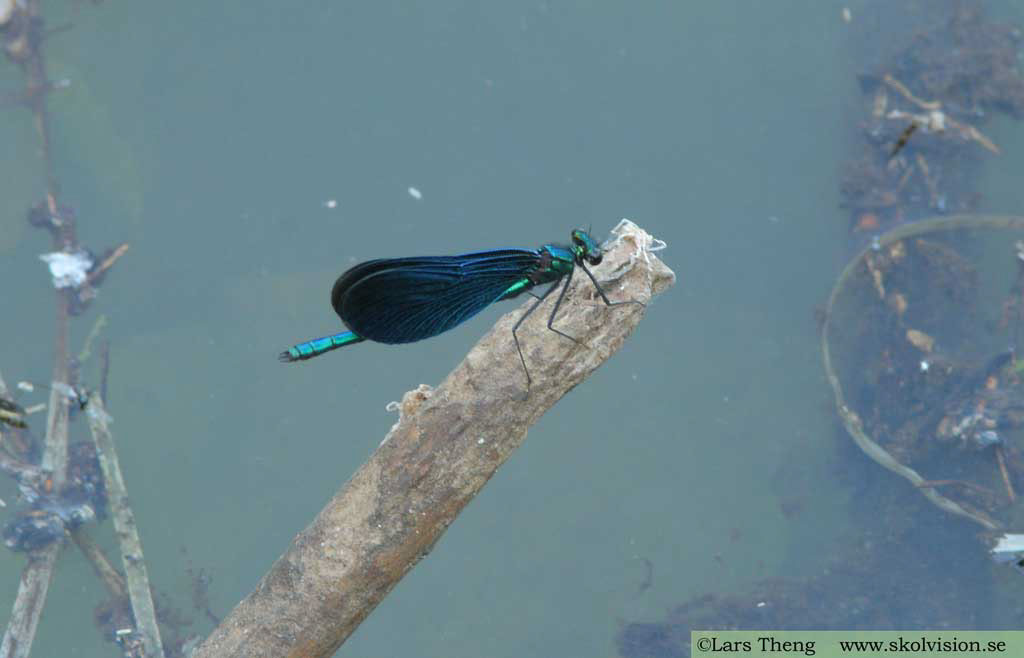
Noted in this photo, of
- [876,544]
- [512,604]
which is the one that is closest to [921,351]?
[876,544]

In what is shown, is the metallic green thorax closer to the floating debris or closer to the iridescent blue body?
the iridescent blue body

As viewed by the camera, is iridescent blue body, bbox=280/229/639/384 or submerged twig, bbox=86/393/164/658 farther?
submerged twig, bbox=86/393/164/658

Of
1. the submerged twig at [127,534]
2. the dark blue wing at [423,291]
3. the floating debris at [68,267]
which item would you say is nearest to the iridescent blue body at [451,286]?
the dark blue wing at [423,291]

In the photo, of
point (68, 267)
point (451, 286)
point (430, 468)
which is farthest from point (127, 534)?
point (451, 286)

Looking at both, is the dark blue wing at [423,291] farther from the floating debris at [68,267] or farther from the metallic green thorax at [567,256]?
the floating debris at [68,267]

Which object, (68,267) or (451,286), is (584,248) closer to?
(451,286)

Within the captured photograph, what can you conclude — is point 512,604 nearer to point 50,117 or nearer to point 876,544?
point 876,544

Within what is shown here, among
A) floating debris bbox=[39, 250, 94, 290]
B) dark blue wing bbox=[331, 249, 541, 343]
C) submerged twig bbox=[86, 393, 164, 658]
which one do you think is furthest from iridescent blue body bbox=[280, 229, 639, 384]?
floating debris bbox=[39, 250, 94, 290]

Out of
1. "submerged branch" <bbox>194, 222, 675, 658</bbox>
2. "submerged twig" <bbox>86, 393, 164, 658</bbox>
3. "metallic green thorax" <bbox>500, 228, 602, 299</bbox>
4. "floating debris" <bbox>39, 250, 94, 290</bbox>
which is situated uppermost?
"floating debris" <bbox>39, 250, 94, 290</bbox>
